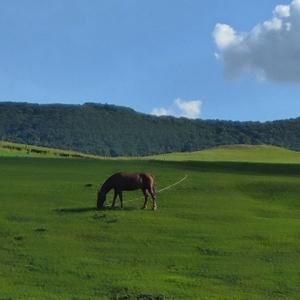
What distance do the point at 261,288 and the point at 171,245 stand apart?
5.19 meters

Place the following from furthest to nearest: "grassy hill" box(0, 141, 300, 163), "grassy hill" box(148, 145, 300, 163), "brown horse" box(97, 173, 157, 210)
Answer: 1. "grassy hill" box(148, 145, 300, 163)
2. "grassy hill" box(0, 141, 300, 163)
3. "brown horse" box(97, 173, 157, 210)

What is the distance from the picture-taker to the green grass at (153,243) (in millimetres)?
20078

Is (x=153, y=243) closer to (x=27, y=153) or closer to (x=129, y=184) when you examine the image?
(x=129, y=184)

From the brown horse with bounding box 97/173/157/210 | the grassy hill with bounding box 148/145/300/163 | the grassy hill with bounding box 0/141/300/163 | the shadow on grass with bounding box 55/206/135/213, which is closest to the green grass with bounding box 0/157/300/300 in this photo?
the shadow on grass with bounding box 55/206/135/213

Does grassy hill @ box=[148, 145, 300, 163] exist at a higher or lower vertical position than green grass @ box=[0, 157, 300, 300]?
higher

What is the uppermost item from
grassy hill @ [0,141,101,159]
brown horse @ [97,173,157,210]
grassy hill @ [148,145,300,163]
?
grassy hill @ [148,145,300,163]

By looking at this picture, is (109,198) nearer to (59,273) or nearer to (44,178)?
(44,178)

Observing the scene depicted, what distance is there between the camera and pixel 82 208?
32.2 meters

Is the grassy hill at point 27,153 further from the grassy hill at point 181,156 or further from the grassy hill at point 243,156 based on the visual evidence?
the grassy hill at point 243,156

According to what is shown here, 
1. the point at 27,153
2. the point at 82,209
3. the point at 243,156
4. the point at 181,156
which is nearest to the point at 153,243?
the point at 82,209

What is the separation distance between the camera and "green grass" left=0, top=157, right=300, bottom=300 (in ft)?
65.9

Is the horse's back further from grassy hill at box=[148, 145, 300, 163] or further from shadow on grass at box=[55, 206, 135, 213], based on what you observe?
grassy hill at box=[148, 145, 300, 163]

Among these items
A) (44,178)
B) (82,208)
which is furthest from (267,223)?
(44,178)

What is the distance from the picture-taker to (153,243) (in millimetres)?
25047
